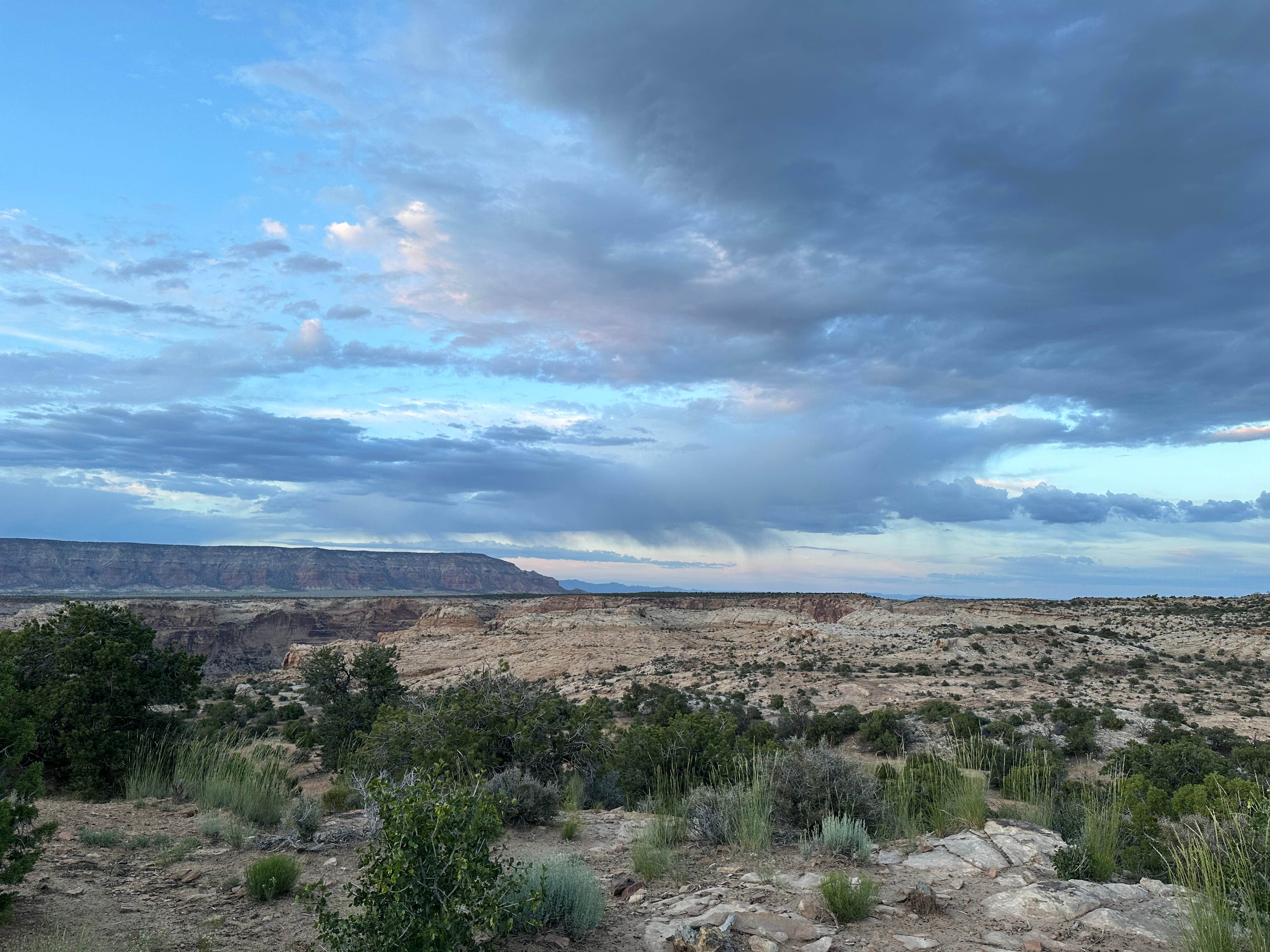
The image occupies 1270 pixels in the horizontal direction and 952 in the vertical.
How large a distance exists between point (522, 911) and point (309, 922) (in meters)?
2.02

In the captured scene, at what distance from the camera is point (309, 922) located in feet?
19.1

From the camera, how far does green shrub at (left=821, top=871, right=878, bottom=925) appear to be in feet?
19.0

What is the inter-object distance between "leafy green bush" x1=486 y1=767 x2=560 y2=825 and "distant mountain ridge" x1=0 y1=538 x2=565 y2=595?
459 ft

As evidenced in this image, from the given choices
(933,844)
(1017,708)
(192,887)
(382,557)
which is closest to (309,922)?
(192,887)

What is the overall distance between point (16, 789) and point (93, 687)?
865 cm

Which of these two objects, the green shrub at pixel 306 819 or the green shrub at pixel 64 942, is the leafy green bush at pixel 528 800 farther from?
the green shrub at pixel 64 942

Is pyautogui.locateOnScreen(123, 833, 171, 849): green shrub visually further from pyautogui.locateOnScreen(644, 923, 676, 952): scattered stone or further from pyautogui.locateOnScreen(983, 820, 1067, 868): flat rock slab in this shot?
pyautogui.locateOnScreen(983, 820, 1067, 868): flat rock slab

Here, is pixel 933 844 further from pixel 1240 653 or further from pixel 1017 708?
pixel 1240 653

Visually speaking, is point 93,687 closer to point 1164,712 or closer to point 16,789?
point 16,789

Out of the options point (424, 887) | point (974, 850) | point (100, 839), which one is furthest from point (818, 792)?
point (100, 839)

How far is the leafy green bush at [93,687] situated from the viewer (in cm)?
1212

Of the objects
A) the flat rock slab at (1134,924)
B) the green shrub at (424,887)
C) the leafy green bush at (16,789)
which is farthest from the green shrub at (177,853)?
the flat rock slab at (1134,924)

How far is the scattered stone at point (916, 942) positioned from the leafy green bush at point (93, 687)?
1275cm

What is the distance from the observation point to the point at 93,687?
503 inches
